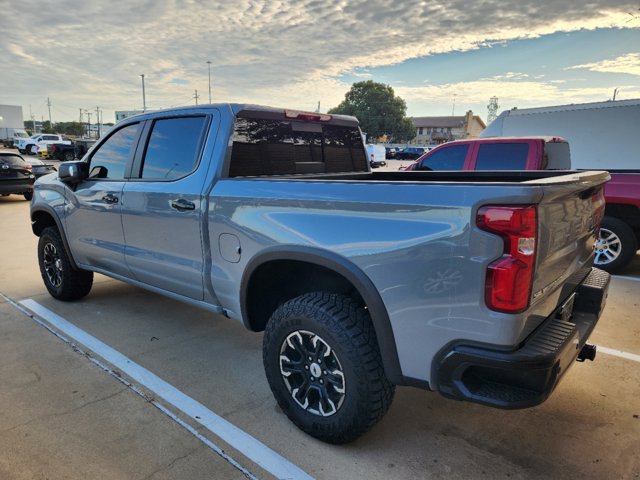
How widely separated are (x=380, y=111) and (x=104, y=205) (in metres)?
79.7

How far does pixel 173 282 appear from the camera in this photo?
11.1 ft

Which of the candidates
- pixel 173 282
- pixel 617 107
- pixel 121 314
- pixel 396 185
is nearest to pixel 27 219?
pixel 121 314

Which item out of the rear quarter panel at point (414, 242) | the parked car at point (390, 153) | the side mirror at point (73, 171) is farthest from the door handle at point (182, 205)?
the parked car at point (390, 153)

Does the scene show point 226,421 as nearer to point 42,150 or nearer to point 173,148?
point 173,148

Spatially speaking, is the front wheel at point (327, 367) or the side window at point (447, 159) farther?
the side window at point (447, 159)

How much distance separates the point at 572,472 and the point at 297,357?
154 cm

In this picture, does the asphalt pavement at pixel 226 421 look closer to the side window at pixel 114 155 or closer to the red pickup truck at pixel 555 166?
the side window at pixel 114 155

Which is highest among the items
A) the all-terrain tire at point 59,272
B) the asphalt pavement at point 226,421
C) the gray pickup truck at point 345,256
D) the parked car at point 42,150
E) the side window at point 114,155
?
the parked car at point 42,150

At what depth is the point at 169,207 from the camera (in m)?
3.21

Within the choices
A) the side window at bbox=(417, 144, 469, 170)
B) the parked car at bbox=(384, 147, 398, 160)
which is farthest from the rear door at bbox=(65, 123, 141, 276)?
the parked car at bbox=(384, 147, 398, 160)

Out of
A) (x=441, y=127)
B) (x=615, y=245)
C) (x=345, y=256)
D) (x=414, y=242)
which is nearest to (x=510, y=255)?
(x=414, y=242)

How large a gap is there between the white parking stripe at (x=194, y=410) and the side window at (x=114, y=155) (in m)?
1.41

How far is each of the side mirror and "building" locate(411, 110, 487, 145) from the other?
91182 millimetres

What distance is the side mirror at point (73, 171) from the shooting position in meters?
3.95
